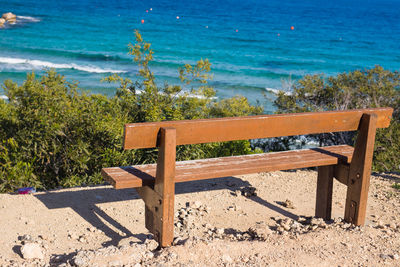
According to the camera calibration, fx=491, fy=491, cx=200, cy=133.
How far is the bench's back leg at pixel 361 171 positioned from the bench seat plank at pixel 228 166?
172mm

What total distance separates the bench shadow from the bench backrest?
1.00m

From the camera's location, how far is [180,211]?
4.80 m

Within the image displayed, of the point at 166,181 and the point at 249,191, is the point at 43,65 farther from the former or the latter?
the point at 166,181

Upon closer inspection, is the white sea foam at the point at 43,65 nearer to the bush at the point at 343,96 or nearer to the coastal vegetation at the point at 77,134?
the bush at the point at 343,96

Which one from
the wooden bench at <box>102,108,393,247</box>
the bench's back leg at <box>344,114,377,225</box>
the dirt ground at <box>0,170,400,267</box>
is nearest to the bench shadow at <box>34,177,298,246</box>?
the dirt ground at <box>0,170,400,267</box>

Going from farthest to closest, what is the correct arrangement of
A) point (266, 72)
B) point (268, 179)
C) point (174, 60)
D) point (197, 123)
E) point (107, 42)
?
point (107, 42)
point (174, 60)
point (266, 72)
point (268, 179)
point (197, 123)

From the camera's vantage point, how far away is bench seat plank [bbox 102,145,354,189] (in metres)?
3.88

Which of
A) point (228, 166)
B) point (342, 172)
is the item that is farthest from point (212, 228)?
point (342, 172)

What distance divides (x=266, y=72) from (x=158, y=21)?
23.0 meters

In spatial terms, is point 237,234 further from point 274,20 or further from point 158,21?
point 274,20

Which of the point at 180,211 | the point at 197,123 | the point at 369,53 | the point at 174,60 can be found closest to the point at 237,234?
the point at 180,211

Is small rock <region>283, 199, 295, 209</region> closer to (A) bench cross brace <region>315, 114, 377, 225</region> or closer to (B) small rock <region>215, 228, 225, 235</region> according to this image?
(A) bench cross brace <region>315, 114, 377, 225</region>

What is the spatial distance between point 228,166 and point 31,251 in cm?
169

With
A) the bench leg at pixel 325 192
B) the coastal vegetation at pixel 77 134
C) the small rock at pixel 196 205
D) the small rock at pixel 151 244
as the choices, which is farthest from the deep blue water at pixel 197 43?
the small rock at pixel 151 244
